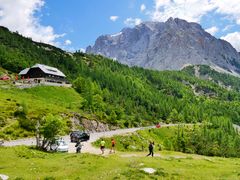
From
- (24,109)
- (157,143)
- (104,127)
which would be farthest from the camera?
(157,143)

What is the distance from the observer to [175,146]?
500 feet

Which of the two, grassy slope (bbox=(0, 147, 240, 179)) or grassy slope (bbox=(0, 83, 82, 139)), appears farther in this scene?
grassy slope (bbox=(0, 83, 82, 139))

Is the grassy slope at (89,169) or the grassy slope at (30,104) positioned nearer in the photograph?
the grassy slope at (89,169)

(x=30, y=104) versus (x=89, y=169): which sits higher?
(x=30, y=104)

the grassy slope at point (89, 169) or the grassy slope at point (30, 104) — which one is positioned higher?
the grassy slope at point (30, 104)

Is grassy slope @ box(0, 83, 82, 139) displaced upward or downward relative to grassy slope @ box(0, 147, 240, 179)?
upward

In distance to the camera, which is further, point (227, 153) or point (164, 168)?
point (227, 153)

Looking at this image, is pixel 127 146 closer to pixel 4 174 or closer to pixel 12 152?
pixel 12 152

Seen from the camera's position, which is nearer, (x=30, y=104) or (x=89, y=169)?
(x=89, y=169)

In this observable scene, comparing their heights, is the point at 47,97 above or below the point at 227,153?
above

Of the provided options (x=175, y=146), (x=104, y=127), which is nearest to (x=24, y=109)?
(x=104, y=127)

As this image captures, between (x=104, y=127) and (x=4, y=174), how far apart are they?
10975 cm

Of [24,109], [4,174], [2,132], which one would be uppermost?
[24,109]

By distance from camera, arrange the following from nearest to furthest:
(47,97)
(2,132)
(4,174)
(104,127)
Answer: (4,174)
(2,132)
(104,127)
(47,97)
